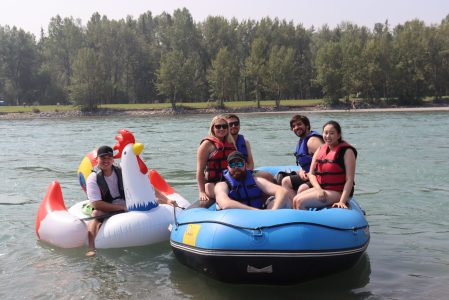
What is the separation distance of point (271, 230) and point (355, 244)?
0.76 metres

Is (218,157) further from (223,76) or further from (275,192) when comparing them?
(223,76)

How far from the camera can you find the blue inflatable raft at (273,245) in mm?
4000

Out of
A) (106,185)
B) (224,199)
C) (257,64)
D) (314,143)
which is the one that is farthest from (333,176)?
(257,64)

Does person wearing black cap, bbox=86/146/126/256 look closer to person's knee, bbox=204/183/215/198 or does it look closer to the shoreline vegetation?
person's knee, bbox=204/183/215/198

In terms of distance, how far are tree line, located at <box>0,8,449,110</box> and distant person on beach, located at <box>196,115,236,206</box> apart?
132 ft

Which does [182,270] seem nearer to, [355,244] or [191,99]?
[355,244]

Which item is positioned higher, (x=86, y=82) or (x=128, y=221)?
(x=86, y=82)

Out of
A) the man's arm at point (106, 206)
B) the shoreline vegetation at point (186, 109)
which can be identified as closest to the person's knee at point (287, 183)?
the man's arm at point (106, 206)

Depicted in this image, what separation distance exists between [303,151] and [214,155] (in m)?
1.01

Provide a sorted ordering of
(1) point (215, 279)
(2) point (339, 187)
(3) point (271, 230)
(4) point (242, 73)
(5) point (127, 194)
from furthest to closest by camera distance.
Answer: (4) point (242, 73)
(5) point (127, 194)
(2) point (339, 187)
(1) point (215, 279)
(3) point (271, 230)

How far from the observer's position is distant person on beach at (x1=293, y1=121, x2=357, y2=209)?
189 inches

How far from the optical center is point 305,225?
13.4 feet

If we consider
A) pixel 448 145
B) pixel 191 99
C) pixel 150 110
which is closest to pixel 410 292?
pixel 448 145

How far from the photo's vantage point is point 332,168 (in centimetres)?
487
